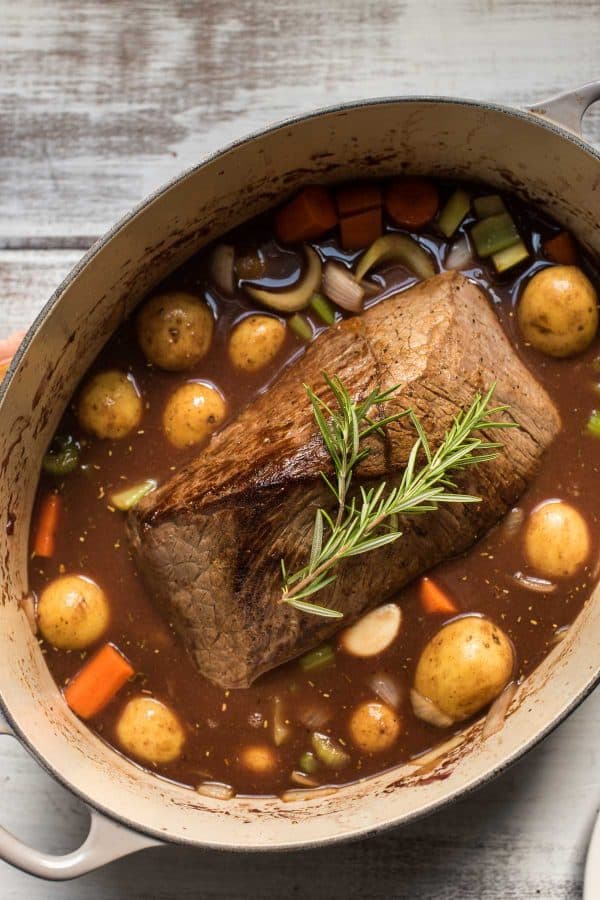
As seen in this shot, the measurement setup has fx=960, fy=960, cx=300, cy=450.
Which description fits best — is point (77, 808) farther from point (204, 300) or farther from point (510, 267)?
point (510, 267)

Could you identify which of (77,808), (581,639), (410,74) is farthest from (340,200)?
(77,808)

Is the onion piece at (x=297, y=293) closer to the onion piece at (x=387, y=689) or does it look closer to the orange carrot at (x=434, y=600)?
the orange carrot at (x=434, y=600)

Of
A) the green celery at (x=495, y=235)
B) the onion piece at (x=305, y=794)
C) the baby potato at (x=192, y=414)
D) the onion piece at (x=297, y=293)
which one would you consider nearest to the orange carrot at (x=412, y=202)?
the green celery at (x=495, y=235)

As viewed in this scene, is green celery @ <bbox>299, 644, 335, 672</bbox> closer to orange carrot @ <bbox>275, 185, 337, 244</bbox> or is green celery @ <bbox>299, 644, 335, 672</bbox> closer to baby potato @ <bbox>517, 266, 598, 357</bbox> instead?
baby potato @ <bbox>517, 266, 598, 357</bbox>

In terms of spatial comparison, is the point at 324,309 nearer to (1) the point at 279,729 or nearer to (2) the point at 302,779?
(1) the point at 279,729

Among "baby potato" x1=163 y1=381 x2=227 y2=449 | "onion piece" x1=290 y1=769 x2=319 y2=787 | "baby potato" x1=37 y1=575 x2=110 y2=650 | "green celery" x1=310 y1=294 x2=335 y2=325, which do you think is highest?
"green celery" x1=310 y1=294 x2=335 y2=325

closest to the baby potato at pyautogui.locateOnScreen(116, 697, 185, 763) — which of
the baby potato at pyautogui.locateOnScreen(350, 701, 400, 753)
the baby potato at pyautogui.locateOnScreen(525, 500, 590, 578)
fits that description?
the baby potato at pyautogui.locateOnScreen(350, 701, 400, 753)
